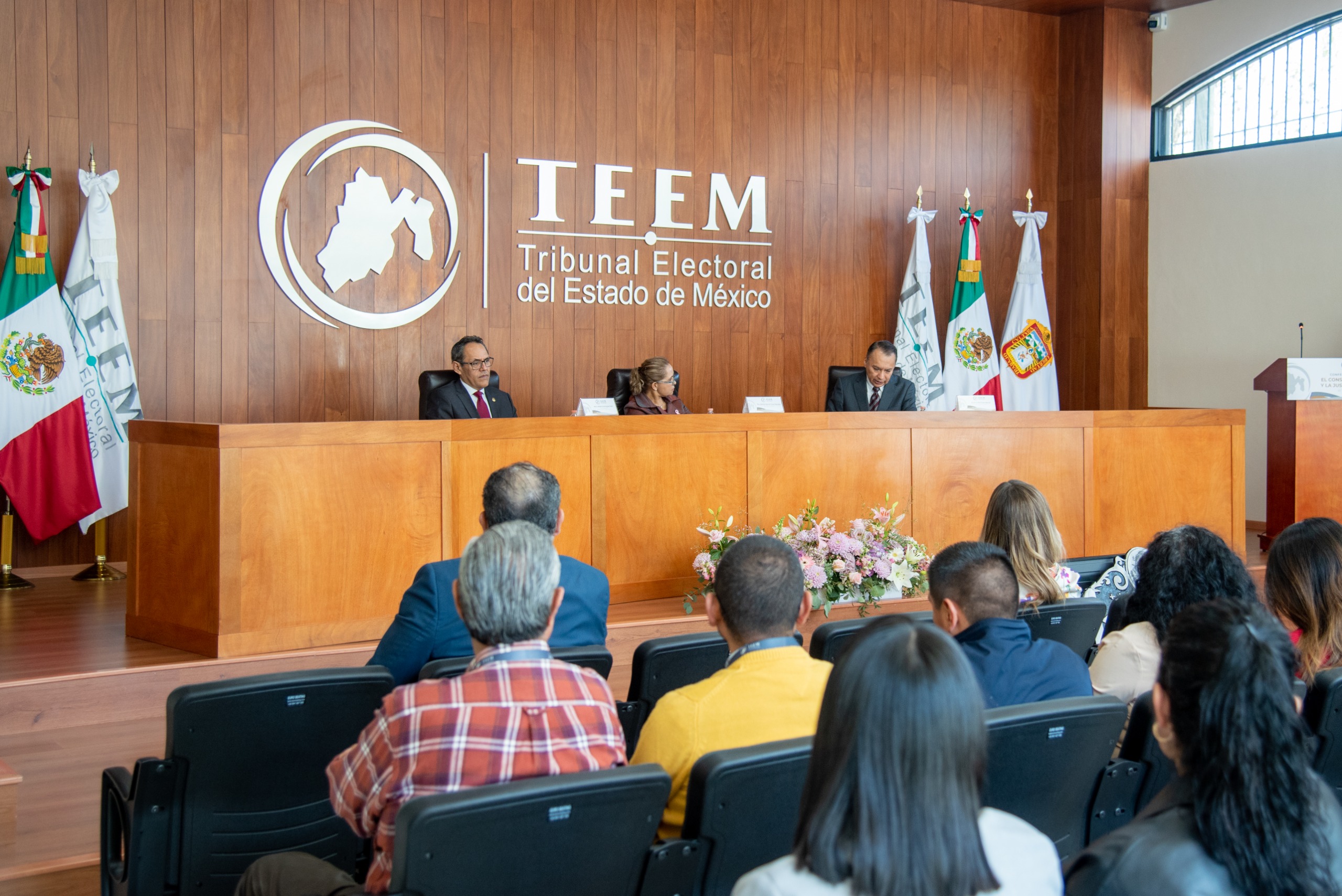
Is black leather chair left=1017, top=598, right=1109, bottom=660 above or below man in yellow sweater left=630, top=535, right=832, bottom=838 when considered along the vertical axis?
below

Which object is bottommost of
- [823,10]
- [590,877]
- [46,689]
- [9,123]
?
[46,689]

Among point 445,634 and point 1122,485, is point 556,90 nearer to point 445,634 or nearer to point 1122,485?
point 1122,485

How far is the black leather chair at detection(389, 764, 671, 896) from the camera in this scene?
4.96ft

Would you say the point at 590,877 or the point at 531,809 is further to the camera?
the point at 590,877

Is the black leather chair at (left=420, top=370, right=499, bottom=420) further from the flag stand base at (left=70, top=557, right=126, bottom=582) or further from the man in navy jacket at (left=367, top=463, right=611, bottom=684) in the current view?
the man in navy jacket at (left=367, top=463, right=611, bottom=684)

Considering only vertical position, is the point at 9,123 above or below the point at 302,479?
above

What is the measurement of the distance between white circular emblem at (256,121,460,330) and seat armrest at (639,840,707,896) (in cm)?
564

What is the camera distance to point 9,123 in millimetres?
6090

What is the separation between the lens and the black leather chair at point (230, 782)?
2127 mm

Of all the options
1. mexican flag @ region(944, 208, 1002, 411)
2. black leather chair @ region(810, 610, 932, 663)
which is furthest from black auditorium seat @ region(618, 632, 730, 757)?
mexican flag @ region(944, 208, 1002, 411)

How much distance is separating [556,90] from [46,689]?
192 inches

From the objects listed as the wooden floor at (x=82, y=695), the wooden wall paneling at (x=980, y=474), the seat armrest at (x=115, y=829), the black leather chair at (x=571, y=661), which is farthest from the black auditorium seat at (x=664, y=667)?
the wooden wall paneling at (x=980, y=474)

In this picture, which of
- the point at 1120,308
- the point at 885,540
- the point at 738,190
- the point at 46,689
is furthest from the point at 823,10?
the point at 46,689

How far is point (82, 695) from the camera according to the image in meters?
3.99
